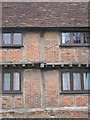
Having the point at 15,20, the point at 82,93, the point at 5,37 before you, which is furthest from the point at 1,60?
the point at 82,93

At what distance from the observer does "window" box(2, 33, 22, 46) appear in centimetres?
1686

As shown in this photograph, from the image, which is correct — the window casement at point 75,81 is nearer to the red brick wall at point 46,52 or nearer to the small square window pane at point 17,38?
the red brick wall at point 46,52

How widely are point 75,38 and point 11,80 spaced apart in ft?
12.2

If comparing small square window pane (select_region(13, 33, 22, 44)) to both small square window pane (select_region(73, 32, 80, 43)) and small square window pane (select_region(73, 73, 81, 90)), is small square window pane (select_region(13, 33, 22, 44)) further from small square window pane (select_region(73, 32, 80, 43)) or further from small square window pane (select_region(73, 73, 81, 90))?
small square window pane (select_region(73, 73, 81, 90))

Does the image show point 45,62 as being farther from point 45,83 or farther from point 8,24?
point 8,24

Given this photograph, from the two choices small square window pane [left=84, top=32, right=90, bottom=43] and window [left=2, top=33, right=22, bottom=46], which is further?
small square window pane [left=84, top=32, right=90, bottom=43]

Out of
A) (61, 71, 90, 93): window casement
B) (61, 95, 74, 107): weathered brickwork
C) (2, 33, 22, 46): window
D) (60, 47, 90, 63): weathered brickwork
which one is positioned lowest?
(61, 95, 74, 107): weathered brickwork

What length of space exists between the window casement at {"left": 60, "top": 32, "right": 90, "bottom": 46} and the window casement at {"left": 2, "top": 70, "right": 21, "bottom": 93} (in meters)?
2.69

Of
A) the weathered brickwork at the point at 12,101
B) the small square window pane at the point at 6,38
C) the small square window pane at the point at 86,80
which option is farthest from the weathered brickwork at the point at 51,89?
the small square window pane at the point at 6,38

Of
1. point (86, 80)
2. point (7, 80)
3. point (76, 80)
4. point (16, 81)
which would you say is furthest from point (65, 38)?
point (7, 80)

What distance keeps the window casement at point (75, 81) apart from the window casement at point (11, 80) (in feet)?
6.92

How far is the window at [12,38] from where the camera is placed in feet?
55.3

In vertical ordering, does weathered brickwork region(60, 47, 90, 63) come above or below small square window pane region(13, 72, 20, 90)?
above

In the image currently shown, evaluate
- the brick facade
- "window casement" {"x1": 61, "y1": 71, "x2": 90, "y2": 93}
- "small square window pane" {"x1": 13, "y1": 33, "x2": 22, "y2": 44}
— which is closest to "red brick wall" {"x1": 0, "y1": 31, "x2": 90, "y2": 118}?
the brick facade
